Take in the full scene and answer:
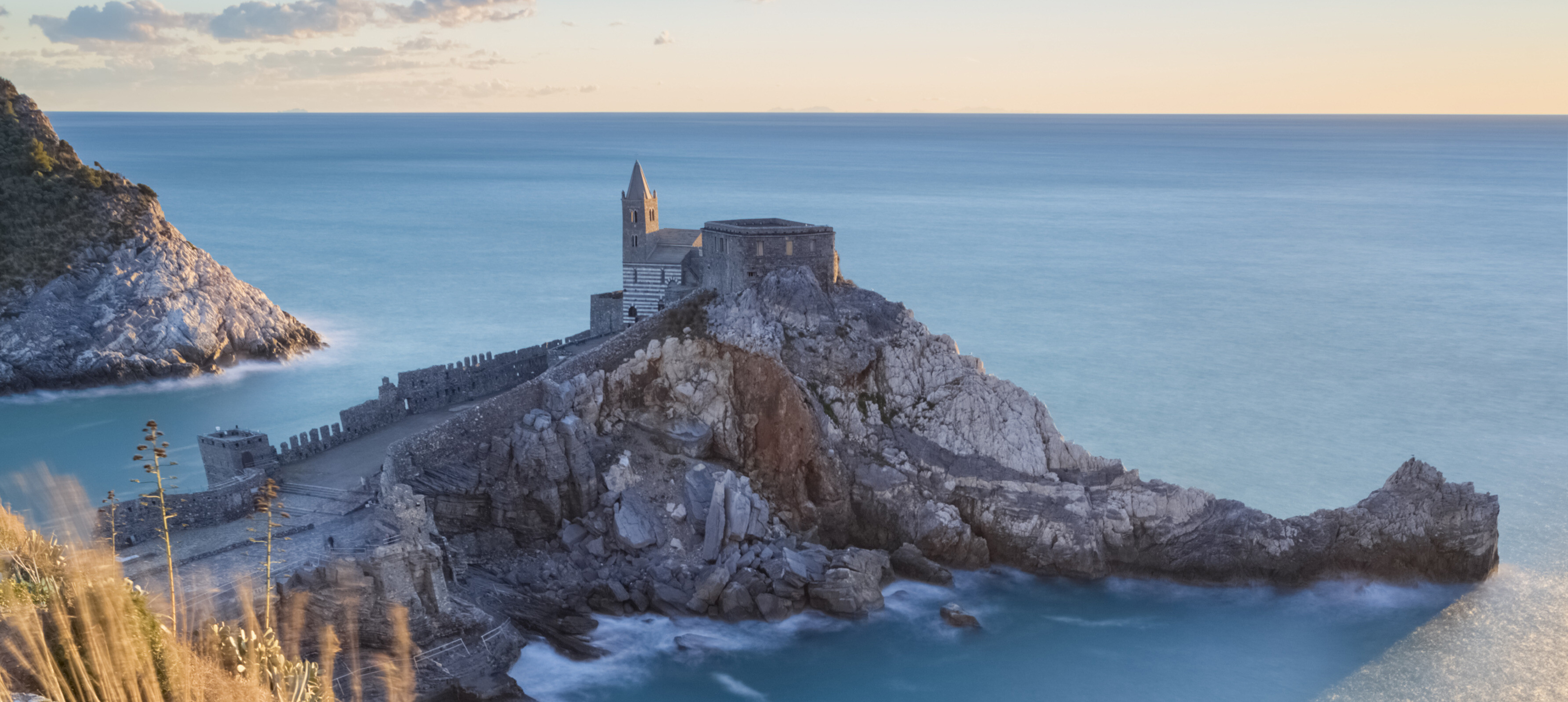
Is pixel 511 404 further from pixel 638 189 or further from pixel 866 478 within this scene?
pixel 638 189

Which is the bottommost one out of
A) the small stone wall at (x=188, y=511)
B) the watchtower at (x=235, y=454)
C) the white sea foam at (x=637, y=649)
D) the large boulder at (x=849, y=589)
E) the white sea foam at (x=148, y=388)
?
the white sea foam at (x=637, y=649)

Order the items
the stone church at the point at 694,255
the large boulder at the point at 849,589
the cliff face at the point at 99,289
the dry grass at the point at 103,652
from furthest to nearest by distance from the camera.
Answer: the cliff face at the point at 99,289, the stone church at the point at 694,255, the large boulder at the point at 849,589, the dry grass at the point at 103,652

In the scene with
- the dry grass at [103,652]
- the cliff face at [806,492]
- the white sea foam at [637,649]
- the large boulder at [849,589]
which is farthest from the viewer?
the cliff face at [806,492]

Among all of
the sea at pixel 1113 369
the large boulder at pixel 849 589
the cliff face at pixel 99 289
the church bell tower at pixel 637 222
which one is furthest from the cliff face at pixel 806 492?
the cliff face at pixel 99 289

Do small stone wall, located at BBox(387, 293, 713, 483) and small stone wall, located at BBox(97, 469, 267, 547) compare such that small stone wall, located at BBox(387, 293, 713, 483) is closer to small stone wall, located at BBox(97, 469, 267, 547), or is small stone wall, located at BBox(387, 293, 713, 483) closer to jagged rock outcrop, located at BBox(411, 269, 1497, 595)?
jagged rock outcrop, located at BBox(411, 269, 1497, 595)

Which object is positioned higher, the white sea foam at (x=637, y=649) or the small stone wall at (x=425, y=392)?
the small stone wall at (x=425, y=392)

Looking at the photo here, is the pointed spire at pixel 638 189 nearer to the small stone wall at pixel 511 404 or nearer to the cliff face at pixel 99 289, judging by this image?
the small stone wall at pixel 511 404

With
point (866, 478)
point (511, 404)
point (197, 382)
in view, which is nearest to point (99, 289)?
point (197, 382)

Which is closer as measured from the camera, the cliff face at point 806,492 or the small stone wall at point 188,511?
the small stone wall at point 188,511
